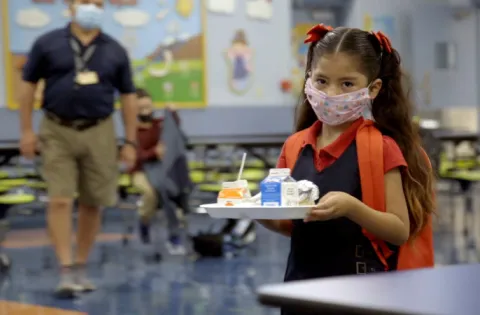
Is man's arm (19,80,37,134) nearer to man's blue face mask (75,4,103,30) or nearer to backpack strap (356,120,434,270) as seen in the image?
man's blue face mask (75,4,103,30)

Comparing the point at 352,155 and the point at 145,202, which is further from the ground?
the point at 352,155

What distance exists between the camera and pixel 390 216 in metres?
1.90

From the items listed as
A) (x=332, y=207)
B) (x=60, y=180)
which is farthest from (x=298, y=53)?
(x=332, y=207)

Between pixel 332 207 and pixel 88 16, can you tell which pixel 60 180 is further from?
pixel 332 207

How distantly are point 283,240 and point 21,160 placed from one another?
15.2 feet

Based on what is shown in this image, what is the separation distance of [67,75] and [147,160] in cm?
202

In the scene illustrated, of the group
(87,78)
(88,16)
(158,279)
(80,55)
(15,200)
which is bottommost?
(158,279)

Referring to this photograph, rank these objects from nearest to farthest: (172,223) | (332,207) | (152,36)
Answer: (332,207), (172,223), (152,36)

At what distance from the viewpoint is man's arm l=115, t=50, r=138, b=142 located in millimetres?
4980

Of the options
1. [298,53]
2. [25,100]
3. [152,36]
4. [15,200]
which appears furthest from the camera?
[298,53]

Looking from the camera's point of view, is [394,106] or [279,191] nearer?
[279,191]

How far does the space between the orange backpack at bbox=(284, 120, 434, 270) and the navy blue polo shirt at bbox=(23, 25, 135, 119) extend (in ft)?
9.19

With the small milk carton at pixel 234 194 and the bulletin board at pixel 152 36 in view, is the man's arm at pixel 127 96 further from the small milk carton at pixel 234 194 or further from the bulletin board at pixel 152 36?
the bulletin board at pixel 152 36

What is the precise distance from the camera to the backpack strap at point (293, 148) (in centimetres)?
210
